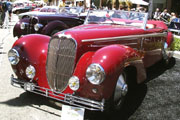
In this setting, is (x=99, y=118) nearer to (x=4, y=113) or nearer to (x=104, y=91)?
(x=104, y=91)

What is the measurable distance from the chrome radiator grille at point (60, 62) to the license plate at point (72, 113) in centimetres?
49

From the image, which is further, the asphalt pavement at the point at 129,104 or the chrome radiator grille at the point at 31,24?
the chrome radiator grille at the point at 31,24

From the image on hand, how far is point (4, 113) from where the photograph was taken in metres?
3.43

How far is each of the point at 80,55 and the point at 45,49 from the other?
33.5 inches

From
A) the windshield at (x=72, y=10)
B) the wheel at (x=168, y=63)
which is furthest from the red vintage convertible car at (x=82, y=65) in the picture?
the windshield at (x=72, y=10)

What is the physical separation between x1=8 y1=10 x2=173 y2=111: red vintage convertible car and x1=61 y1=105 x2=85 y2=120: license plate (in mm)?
92

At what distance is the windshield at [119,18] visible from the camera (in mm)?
4707

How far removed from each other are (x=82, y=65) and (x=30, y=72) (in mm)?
981

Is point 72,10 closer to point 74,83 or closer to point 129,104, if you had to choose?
point 129,104

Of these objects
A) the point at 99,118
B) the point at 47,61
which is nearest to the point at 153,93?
the point at 99,118

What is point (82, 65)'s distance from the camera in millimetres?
3164

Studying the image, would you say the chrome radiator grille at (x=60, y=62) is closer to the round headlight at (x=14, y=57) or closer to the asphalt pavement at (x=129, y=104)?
the asphalt pavement at (x=129, y=104)

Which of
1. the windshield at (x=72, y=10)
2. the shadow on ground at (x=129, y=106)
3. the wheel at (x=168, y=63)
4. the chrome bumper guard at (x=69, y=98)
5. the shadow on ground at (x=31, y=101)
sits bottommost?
the shadow on ground at (x=129, y=106)

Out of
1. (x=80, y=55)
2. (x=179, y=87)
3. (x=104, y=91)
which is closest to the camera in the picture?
(x=104, y=91)
